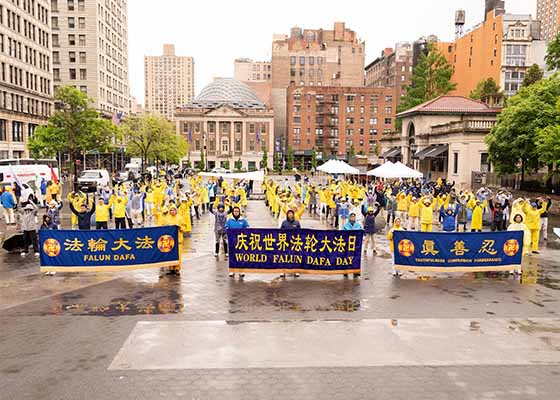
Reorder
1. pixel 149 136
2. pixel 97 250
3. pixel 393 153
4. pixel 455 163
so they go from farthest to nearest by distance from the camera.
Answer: pixel 149 136, pixel 393 153, pixel 455 163, pixel 97 250

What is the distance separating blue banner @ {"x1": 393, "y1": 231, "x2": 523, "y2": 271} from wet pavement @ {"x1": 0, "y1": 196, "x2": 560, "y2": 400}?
38cm

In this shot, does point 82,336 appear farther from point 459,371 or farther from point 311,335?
point 459,371

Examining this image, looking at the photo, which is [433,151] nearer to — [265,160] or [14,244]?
[14,244]

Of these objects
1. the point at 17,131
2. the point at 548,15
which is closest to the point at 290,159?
the point at 17,131

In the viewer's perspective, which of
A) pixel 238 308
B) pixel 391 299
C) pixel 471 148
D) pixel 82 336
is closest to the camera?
pixel 82 336

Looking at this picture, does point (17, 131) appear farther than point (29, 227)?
Yes

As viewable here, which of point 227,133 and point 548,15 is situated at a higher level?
point 548,15

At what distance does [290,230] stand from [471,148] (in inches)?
1328

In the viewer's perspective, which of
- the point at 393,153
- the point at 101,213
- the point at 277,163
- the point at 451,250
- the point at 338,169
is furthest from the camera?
the point at 277,163

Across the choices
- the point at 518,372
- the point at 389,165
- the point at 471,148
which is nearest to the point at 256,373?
the point at 518,372

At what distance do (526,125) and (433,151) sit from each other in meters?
14.1

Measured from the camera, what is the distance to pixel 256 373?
24.6ft

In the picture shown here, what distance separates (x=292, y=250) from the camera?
1305 cm

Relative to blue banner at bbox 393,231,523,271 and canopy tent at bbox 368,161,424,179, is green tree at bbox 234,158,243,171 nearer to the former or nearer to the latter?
canopy tent at bbox 368,161,424,179
